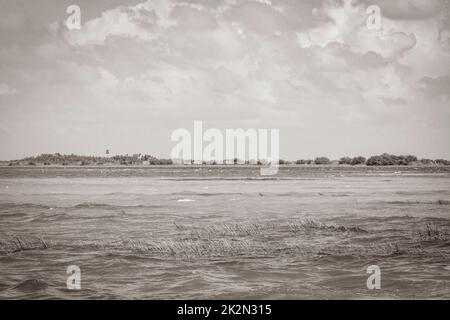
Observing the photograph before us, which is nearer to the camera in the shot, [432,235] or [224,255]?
[224,255]

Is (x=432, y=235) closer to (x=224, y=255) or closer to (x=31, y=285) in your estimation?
(x=224, y=255)

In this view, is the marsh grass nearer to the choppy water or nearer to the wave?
the choppy water

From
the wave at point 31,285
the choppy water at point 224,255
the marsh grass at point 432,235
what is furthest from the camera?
the marsh grass at point 432,235

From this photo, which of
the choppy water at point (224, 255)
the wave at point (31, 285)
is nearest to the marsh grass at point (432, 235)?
the choppy water at point (224, 255)

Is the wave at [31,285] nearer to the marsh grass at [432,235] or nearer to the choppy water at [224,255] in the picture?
the choppy water at [224,255]

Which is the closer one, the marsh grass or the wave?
the wave

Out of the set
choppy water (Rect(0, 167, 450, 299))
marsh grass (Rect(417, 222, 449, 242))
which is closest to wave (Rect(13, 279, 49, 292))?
choppy water (Rect(0, 167, 450, 299))

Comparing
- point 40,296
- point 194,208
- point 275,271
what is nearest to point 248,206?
point 194,208

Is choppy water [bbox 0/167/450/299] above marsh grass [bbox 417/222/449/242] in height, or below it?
below

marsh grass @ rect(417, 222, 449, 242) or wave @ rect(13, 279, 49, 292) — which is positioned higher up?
marsh grass @ rect(417, 222, 449, 242)

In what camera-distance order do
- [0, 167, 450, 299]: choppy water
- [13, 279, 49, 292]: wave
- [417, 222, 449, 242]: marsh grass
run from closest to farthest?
[13, 279, 49, 292]: wave < [0, 167, 450, 299]: choppy water < [417, 222, 449, 242]: marsh grass

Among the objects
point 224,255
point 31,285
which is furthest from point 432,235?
point 31,285

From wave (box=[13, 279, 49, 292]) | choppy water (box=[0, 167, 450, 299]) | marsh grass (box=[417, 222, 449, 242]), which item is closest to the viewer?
wave (box=[13, 279, 49, 292])
